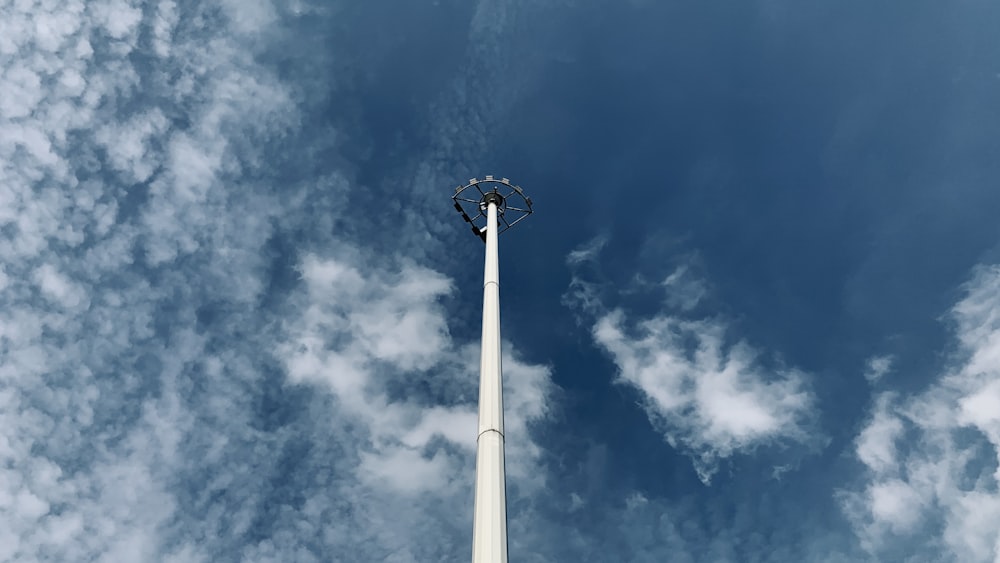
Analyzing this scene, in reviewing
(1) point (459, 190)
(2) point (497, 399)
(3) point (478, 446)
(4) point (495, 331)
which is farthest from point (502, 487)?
(1) point (459, 190)

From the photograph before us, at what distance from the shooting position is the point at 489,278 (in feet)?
84.4

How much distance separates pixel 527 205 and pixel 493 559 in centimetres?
2941

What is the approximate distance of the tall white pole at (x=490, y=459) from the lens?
14022 millimetres

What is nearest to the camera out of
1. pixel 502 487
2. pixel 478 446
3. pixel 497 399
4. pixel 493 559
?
pixel 493 559

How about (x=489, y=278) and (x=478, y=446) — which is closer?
(x=478, y=446)

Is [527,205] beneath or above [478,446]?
above

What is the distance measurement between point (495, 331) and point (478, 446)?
17.4ft

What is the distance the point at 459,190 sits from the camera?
38594 mm

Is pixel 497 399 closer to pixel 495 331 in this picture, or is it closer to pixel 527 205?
pixel 495 331

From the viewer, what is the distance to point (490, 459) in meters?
16.2

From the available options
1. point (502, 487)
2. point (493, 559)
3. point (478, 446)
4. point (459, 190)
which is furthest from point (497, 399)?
point (459, 190)

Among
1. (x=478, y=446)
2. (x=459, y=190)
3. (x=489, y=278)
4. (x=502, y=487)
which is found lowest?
(x=502, y=487)

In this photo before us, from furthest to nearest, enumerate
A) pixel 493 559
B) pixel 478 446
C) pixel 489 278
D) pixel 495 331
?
pixel 489 278 → pixel 495 331 → pixel 478 446 → pixel 493 559

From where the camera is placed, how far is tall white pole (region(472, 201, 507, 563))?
14.0m
